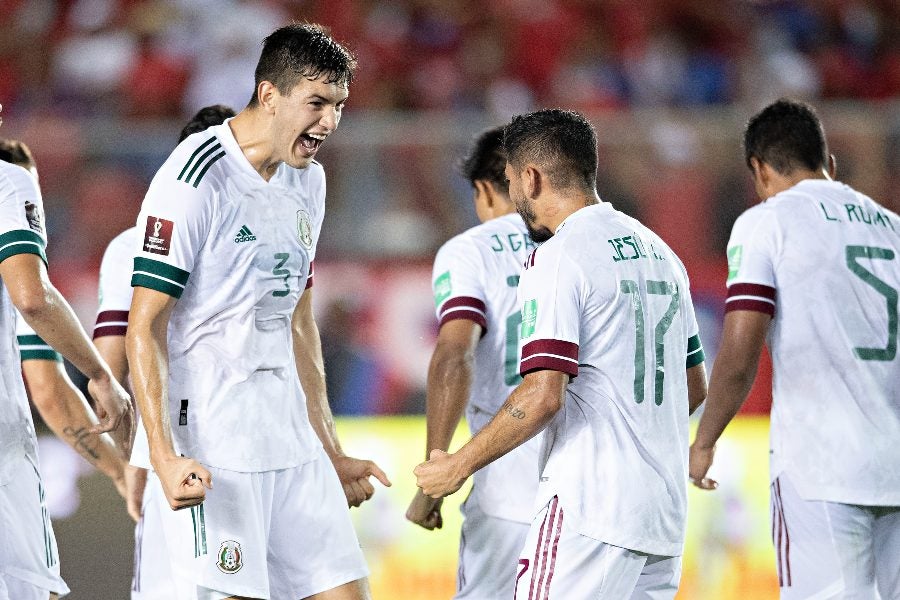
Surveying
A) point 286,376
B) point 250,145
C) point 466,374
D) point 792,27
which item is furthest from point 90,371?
point 792,27

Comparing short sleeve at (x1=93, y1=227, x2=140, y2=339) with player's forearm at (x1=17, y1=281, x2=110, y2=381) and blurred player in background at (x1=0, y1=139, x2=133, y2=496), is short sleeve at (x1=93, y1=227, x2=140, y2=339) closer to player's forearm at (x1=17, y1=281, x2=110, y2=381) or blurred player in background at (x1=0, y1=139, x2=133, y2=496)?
blurred player in background at (x1=0, y1=139, x2=133, y2=496)

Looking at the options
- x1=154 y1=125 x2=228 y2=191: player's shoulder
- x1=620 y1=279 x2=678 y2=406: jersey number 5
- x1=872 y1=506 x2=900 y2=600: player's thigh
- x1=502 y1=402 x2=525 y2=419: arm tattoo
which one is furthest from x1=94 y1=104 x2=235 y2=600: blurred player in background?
x1=872 y1=506 x2=900 y2=600: player's thigh

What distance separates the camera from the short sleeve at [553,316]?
408cm

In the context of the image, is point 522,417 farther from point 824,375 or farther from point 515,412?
point 824,375

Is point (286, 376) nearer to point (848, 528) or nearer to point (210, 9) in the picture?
point (848, 528)

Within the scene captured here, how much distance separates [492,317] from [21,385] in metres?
1.97

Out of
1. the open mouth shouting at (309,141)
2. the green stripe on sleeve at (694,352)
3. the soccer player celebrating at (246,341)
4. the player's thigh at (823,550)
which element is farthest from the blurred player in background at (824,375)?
the open mouth shouting at (309,141)

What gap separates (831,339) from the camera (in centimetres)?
523

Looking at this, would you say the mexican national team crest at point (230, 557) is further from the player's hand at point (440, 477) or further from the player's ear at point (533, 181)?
the player's ear at point (533, 181)

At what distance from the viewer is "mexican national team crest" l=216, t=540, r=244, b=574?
14.2 feet

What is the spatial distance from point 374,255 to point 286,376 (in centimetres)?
420

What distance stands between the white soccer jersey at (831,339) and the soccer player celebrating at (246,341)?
184 centimetres

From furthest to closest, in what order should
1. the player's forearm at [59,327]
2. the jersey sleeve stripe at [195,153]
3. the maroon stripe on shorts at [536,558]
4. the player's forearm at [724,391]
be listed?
the player's forearm at [724,391] → the player's forearm at [59,327] → the jersey sleeve stripe at [195,153] → the maroon stripe on shorts at [536,558]

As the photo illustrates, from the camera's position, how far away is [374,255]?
8.81 m
